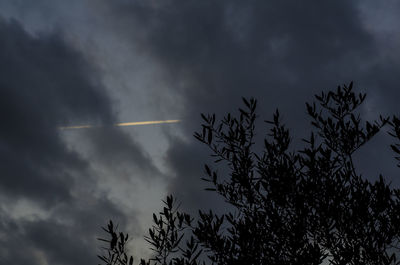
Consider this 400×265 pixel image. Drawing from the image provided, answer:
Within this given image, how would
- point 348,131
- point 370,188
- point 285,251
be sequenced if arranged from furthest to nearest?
1. point 348,131
2. point 370,188
3. point 285,251

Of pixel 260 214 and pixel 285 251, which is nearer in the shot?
pixel 285 251

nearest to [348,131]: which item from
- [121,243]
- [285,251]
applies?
[285,251]

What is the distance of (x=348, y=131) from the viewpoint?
10.4 meters

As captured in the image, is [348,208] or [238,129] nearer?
[348,208]

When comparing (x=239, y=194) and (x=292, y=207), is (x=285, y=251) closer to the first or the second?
(x=292, y=207)

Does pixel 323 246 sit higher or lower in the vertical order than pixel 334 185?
lower

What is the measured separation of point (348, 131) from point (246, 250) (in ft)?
14.4

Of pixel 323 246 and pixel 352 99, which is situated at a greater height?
pixel 352 99

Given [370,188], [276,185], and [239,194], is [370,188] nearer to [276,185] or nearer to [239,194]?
[276,185]

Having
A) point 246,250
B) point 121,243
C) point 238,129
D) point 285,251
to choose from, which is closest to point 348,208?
point 285,251

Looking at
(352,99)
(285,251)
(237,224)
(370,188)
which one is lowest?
(285,251)

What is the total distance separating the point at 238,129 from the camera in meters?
11.0

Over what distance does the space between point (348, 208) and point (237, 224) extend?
2790 mm

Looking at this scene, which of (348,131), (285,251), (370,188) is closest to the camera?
(285,251)
